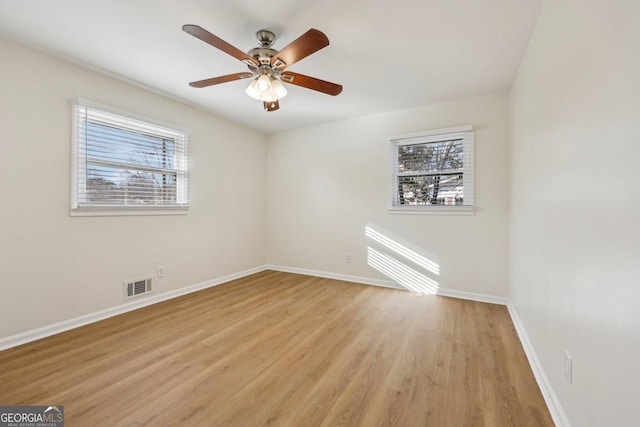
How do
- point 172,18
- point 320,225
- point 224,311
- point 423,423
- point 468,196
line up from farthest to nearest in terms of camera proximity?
point 320,225
point 468,196
point 224,311
point 172,18
point 423,423

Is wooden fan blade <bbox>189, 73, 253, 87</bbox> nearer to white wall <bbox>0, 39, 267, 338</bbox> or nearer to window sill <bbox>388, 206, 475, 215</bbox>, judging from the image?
white wall <bbox>0, 39, 267, 338</bbox>

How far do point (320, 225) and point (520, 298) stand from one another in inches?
109

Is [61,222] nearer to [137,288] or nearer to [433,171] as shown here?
[137,288]

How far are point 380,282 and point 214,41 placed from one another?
135 inches

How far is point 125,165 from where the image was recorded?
9.43ft

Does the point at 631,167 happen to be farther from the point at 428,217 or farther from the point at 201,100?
the point at 201,100

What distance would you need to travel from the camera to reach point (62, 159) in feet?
7.98

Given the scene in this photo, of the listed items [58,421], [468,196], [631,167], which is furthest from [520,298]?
[58,421]

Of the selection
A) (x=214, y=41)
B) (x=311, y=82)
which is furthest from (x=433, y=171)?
(x=214, y=41)

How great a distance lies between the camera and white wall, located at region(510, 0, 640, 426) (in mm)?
834

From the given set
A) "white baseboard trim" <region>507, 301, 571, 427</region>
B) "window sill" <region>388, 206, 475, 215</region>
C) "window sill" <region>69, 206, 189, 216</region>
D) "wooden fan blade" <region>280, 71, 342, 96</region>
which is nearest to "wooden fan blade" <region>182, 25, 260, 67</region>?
"wooden fan blade" <region>280, 71, 342, 96</region>

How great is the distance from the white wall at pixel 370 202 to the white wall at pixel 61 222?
1471mm

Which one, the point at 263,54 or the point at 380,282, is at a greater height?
the point at 263,54

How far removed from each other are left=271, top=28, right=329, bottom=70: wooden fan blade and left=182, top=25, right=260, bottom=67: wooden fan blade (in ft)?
0.63
